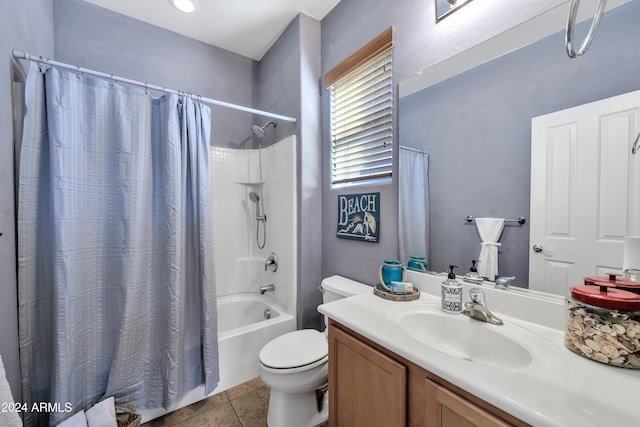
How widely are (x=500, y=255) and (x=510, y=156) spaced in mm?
402

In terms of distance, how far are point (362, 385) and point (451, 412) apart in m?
0.34

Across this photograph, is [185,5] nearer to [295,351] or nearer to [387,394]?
[295,351]

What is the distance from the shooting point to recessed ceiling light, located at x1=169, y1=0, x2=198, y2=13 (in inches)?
68.8

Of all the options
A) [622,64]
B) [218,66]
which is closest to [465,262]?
[622,64]

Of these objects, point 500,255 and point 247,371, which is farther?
point 247,371

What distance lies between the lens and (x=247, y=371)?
5.80 ft

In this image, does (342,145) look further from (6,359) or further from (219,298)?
(6,359)

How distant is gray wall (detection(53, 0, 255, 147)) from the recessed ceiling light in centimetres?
36

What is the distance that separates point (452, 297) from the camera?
1025 millimetres

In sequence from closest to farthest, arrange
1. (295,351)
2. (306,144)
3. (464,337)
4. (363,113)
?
(464,337), (295,351), (363,113), (306,144)

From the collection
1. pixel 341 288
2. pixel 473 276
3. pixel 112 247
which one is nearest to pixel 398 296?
pixel 473 276

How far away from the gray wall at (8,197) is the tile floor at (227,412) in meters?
0.74

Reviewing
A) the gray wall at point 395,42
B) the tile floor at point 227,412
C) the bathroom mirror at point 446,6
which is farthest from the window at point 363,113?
the tile floor at point 227,412

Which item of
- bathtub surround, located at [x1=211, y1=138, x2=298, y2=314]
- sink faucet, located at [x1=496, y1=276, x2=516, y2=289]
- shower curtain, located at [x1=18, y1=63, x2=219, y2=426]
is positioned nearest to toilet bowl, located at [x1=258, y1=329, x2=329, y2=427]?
shower curtain, located at [x1=18, y1=63, x2=219, y2=426]
